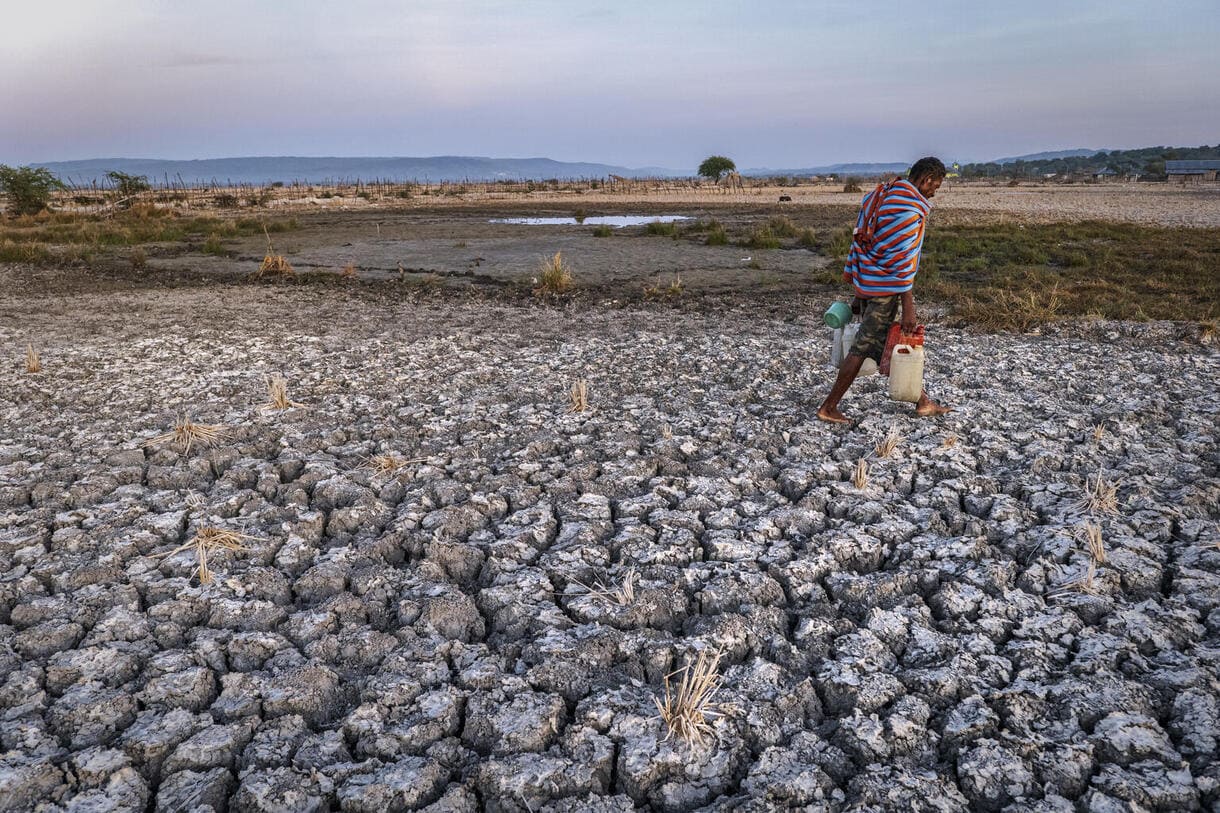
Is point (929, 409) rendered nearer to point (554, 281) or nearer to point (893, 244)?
point (893, 244)

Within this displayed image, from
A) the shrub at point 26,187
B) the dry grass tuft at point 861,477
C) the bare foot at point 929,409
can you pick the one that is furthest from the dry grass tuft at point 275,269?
the shrub at point 26,187

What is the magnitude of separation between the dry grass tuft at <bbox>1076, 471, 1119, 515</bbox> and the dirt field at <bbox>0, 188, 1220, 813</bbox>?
0.06 ft

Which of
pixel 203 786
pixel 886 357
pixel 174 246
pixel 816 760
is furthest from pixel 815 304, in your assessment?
pixel 174 246

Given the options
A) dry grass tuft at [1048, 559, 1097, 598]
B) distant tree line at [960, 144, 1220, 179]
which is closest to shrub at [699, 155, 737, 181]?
distant tree line at [960, 144, 1220, 179]

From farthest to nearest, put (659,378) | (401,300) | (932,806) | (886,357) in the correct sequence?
1. (401,300)
2. (659,378)
3. (886,357)
4. (932,806)

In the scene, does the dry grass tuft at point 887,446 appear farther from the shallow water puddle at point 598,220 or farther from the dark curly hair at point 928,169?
the shallow water puddle at point 598,220

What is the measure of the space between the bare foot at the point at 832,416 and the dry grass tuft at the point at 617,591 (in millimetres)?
2547

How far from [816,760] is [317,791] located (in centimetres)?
159

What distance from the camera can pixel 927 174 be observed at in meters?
4.93

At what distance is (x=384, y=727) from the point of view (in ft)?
8.86

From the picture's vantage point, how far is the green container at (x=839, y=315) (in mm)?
5613

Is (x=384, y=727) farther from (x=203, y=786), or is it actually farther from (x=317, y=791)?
(x=203, y=786)

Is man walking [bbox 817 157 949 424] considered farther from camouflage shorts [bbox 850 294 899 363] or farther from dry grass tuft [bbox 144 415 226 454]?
dry grass tuft [bbox 144 415 226 454]

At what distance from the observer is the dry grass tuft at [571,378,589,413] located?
6008 millimetres
